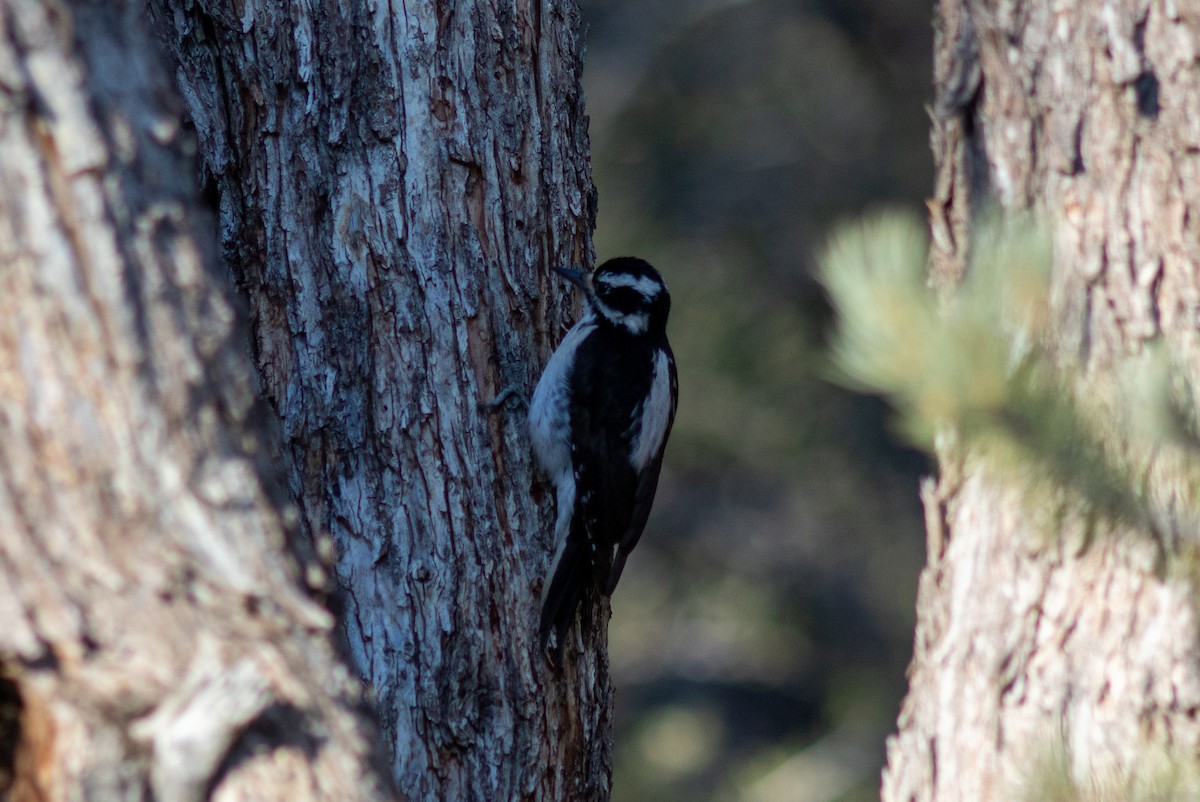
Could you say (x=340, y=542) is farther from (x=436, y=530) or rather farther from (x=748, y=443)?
(x=748, y=443)

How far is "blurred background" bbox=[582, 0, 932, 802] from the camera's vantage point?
1038cm

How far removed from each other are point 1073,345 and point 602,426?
8.54 feet

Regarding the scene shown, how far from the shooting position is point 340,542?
11.1 feet

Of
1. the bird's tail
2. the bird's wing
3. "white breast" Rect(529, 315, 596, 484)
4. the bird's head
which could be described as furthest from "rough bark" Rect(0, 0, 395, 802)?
the bird's head

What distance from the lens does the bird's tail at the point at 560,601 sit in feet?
11.9

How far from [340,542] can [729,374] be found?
6.95 meters

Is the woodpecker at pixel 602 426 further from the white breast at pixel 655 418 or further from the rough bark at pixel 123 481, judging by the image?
the rough bark at pixel 123 481

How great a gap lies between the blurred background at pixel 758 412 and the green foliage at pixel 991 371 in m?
8.05

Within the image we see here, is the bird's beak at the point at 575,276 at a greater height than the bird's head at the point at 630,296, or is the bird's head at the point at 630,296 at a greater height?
the bird's beak at the point at 575,276

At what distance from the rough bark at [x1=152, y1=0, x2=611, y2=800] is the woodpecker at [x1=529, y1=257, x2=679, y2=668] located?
7.0 inches

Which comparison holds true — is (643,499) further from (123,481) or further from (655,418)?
(123,481)

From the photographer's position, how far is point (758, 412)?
33.7ft

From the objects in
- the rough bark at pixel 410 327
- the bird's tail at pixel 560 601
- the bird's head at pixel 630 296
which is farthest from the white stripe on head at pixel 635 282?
the bird's tail at pixel 560 601

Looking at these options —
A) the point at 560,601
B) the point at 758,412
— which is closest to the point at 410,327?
the point at 560,601
